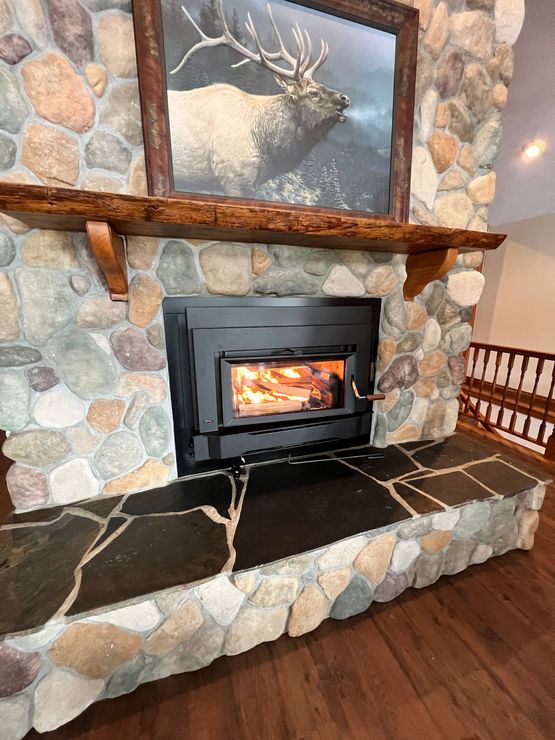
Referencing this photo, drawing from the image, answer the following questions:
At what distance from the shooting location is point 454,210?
1416 millimetres

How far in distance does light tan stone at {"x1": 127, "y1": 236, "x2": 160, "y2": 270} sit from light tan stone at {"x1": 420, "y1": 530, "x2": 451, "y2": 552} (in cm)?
148

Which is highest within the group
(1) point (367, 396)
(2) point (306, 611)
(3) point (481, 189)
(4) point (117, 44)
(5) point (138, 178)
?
(4) point (117, 44)

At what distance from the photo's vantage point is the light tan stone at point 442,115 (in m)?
1.30

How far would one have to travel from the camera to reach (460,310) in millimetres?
1580

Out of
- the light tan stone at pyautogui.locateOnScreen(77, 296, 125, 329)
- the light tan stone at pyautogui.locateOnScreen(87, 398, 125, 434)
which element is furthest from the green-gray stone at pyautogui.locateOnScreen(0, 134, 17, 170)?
the light tan stone at pyautogui.locateOnScreen(87, 398, 125, 434)

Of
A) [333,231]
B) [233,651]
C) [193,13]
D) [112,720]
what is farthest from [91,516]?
[193,13]

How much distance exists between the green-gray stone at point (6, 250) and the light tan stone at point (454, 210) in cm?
164

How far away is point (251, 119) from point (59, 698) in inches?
72.3

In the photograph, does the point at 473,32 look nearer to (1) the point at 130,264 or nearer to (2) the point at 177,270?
(2) the point at 177,270

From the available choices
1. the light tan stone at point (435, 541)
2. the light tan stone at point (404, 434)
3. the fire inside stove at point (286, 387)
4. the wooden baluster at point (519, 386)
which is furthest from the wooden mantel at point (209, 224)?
the wooden baluster at point (519, 386)

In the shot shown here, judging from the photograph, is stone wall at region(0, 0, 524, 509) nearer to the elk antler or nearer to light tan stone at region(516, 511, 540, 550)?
the elk antler

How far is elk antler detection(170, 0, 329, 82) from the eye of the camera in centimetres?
97

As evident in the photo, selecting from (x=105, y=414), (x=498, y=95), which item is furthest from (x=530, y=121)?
(x=105, y=414)

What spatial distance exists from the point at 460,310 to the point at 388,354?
47cm
